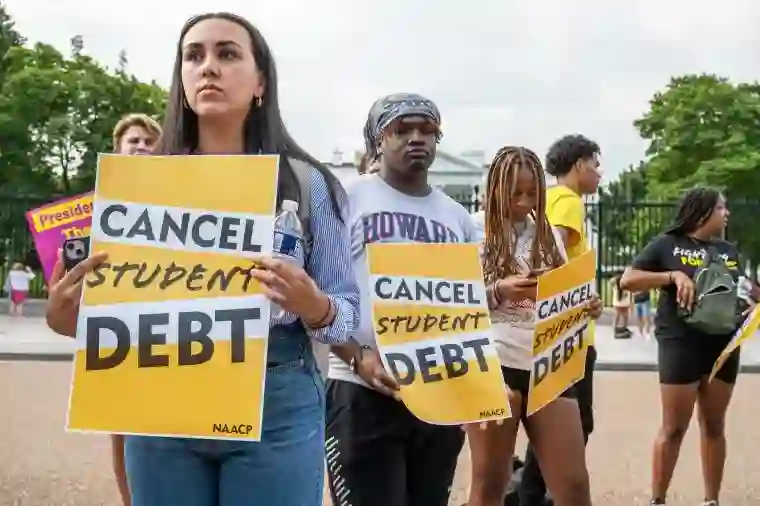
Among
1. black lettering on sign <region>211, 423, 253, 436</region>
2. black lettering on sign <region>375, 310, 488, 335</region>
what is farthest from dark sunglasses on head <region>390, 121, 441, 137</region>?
black lettering on sign <region>211, 423, 253, 436</region>

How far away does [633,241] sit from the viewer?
2297cm

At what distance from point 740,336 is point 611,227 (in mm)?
15868

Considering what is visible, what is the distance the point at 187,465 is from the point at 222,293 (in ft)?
1.21

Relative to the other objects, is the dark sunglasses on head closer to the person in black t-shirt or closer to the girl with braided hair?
the girl with braided hair

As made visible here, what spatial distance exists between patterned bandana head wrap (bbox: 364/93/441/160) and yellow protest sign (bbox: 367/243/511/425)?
438mm

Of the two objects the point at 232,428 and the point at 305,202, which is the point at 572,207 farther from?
the point at 232,428

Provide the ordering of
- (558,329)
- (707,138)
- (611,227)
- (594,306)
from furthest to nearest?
(707,138)
(611,227)
(594,306)
(558,329)

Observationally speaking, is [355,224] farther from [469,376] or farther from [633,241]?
[633,241]

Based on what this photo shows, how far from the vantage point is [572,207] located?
468cm

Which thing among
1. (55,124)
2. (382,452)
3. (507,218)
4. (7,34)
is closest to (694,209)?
(507,218)

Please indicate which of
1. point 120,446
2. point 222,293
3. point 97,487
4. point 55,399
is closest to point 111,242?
point 222,293

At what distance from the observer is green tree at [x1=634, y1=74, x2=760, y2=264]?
114ft

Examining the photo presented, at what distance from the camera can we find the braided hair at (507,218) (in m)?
3.88

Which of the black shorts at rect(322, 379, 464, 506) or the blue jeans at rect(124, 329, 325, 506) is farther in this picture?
the black shorts at rect(322, 379, 464, 506)
